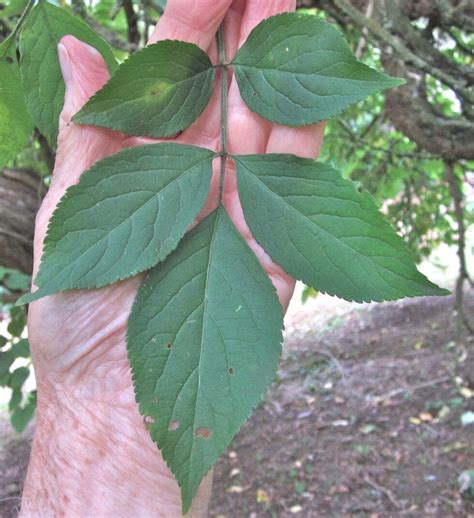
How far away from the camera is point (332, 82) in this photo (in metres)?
0.77

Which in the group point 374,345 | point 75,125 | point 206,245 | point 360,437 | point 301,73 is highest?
point 301,73

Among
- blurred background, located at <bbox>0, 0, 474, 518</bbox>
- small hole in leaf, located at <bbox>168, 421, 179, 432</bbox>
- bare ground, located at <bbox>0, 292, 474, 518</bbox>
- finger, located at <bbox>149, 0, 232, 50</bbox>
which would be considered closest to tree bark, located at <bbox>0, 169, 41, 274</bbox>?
blurred background, located at <bbox>0, 0, 474, 518</bbox>

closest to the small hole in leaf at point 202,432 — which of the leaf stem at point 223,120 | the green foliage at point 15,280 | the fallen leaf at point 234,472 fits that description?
the leaf stem at point 223,120

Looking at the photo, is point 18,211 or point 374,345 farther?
point 374,345

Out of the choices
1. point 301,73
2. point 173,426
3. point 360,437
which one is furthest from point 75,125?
point 360,437

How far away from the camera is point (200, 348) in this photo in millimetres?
727

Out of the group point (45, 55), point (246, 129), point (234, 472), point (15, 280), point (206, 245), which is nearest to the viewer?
point (206, 245)

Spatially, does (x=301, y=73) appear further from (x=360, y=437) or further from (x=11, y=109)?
(x=360, y=437)

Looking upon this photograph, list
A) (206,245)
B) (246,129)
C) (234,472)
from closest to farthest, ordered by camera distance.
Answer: (206,245)
(246,129)
(234,472)

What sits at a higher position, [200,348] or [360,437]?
[200,348]

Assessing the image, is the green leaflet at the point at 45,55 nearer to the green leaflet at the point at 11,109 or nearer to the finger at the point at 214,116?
the green leaflet at the point at 11,109

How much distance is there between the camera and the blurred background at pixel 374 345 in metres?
1.75

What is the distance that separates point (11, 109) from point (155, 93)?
281 mm

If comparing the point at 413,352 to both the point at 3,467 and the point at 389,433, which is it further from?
the point at 3,467
